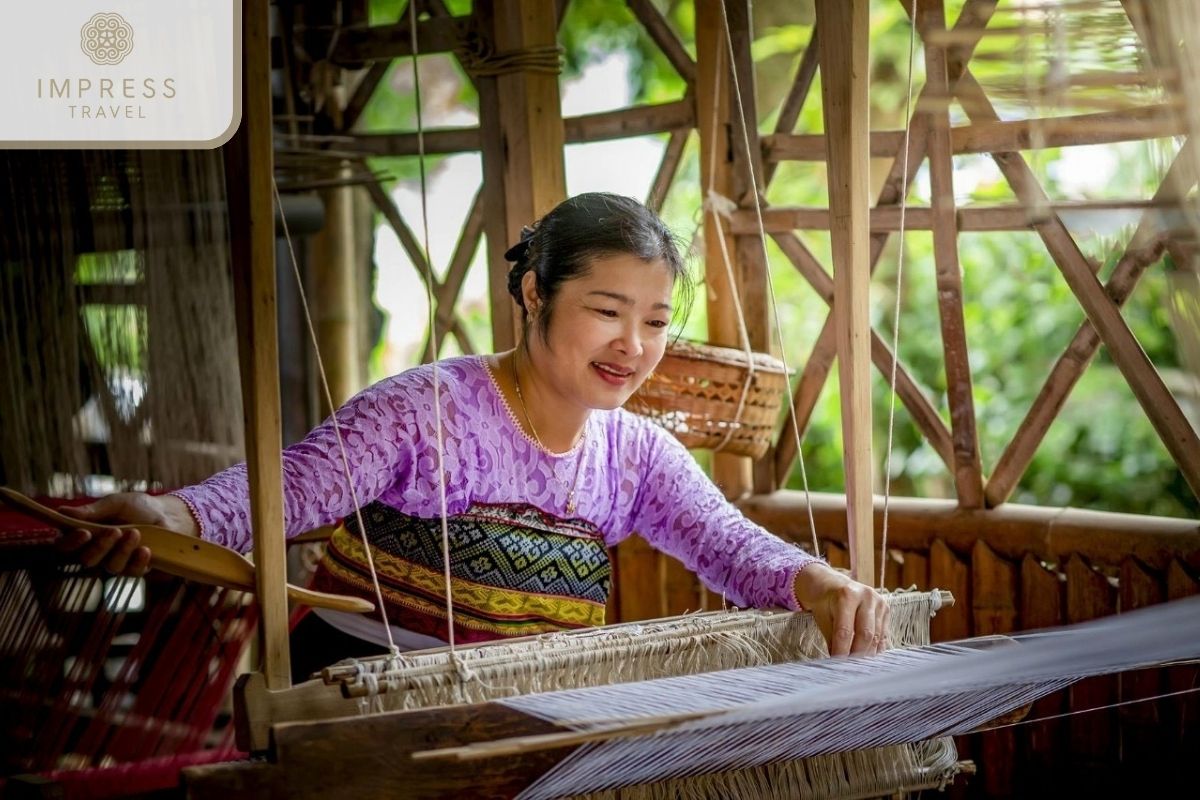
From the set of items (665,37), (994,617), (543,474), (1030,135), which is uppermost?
(665,37)

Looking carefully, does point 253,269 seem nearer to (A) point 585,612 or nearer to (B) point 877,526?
(A) point 585,612

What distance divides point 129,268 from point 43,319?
257 mm

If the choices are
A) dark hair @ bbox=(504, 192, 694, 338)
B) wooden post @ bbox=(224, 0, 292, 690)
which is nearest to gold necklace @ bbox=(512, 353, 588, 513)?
dark hair @ bbox=(504, 192, 694, 338)

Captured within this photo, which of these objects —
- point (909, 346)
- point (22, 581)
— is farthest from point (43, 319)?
point (909, 346)

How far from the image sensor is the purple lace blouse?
1887mm

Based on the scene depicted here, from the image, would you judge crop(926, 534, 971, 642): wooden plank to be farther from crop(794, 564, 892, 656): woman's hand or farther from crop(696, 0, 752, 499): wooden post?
crop(794, 564, 892, 656): woman's hand

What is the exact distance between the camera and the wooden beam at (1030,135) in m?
1.79

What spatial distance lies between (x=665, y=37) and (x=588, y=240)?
4.50ft

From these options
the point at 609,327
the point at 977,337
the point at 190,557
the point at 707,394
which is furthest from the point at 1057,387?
the point at 977,337

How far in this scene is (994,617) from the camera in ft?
9.20

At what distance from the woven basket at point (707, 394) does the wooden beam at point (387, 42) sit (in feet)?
3.46

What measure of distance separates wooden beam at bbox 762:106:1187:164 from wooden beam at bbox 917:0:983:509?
0.14 ft

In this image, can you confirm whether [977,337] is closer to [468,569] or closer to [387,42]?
[387,42]

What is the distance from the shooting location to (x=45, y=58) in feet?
6.37
